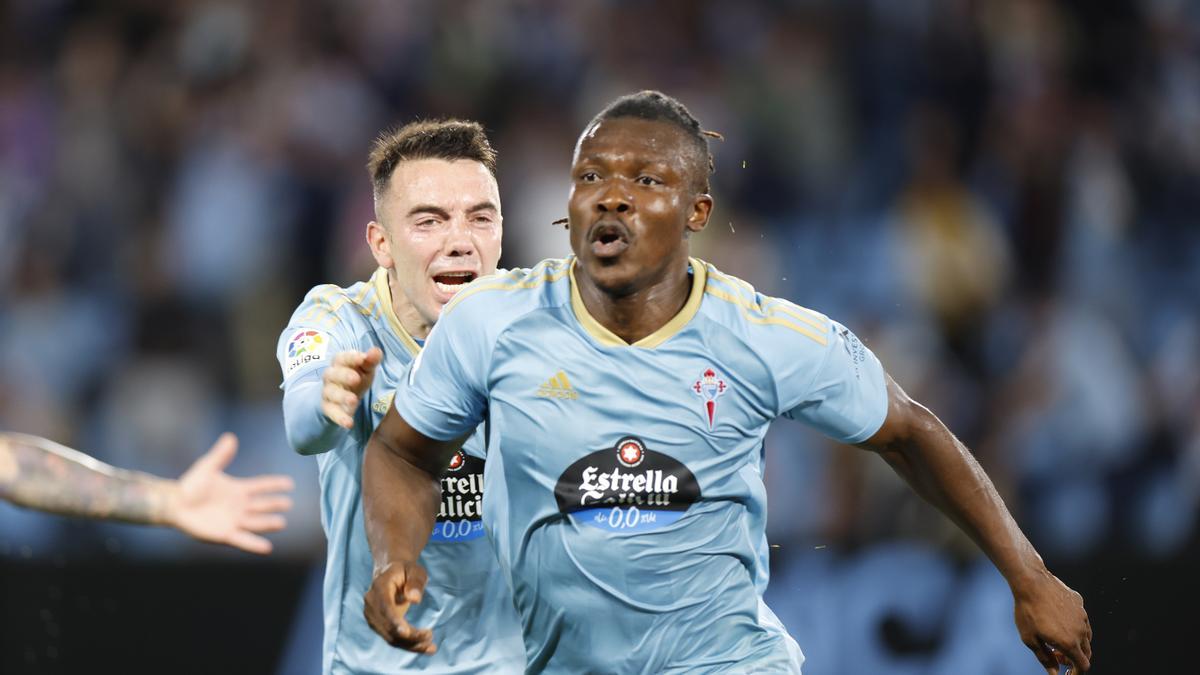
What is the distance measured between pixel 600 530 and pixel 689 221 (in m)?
0.82

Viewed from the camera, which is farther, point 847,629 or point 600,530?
point 847,629

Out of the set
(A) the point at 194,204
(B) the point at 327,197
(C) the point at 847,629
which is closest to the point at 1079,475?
(C) the point at 847,629

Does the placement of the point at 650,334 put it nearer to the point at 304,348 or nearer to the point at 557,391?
the point at 557,391

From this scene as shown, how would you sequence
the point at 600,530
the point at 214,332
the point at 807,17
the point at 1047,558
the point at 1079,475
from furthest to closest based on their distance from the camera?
the point at 807,17
the point at 214,332
the point at 1079,475
the point at 1047,558
the point at 600,530

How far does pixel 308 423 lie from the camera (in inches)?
162

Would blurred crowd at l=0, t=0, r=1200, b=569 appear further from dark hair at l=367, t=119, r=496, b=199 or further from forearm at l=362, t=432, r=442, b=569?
forearm at l=362, t=432, r=442, b=569

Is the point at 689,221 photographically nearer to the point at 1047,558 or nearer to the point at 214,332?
the point at 1047,558

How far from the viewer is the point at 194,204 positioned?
877 cm

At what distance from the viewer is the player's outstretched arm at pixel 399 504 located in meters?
3.62

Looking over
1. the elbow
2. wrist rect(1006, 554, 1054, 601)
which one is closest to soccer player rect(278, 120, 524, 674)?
the elbow

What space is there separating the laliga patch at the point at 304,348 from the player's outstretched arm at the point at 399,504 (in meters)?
0.55

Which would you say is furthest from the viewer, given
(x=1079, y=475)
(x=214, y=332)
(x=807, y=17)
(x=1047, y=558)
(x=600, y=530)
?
(x=807, y=17)

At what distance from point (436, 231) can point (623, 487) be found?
1.50m

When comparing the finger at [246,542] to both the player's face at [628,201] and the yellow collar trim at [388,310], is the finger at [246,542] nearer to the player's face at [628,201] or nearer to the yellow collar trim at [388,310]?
the player's face at [628,201]
